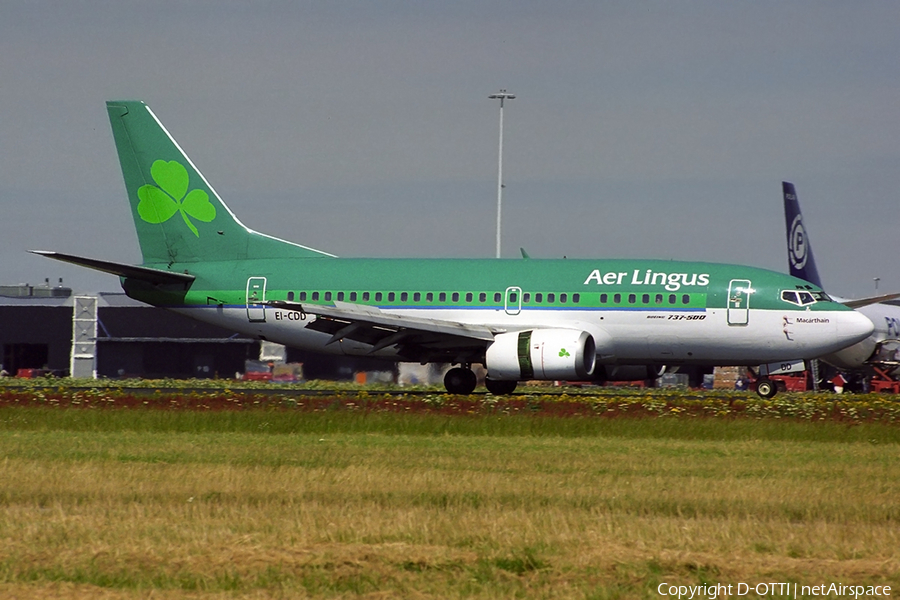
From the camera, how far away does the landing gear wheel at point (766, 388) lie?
112ft

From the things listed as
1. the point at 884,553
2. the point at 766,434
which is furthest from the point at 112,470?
the point at 766,434

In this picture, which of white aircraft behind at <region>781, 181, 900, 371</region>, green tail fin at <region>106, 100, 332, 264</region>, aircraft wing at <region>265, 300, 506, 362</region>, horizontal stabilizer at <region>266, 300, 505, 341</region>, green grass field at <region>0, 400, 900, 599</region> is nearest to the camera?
green grass field at <region>0, 400, 900, 599</region>

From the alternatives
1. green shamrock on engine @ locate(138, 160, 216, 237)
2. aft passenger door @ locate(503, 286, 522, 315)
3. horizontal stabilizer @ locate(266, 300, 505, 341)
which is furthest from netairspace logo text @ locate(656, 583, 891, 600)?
green shamrock on engine @ locate(138, 160, 216, 237)

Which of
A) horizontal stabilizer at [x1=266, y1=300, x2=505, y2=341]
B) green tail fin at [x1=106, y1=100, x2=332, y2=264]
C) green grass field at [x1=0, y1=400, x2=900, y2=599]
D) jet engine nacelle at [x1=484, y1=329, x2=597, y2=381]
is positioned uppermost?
green tail fin at [x1=106, y1=100, x2=332, y2=264]

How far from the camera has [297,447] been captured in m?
20.3

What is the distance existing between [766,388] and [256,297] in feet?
49.3

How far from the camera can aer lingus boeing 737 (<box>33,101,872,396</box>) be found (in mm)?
32969

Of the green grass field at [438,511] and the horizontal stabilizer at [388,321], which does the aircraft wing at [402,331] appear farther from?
the green grass field at [438,511]

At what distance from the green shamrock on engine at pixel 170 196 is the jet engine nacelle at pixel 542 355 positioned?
36.5 ft

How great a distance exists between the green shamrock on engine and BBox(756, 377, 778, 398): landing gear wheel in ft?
56.8

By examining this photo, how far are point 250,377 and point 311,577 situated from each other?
4239cm

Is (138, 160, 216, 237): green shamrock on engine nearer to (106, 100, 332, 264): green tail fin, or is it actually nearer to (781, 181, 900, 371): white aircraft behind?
(106, 100, 332, 264): green tail fin

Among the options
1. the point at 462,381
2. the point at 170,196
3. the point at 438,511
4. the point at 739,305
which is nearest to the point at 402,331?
the point at 462,381

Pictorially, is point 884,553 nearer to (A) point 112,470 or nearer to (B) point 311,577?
(B) point 311,577
